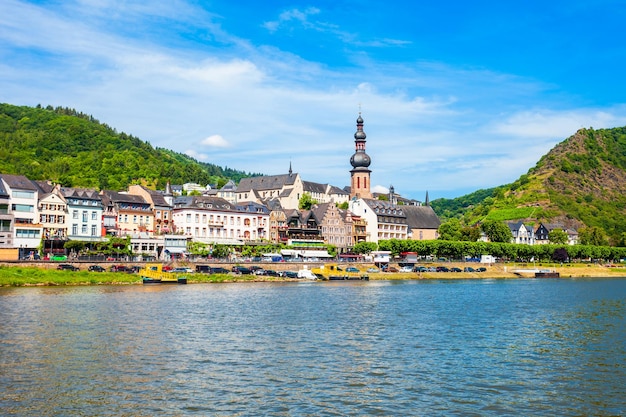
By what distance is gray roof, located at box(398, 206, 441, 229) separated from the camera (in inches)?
7397

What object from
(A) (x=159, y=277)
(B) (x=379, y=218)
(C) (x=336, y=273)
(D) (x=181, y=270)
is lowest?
(C) (x=336, y=273)

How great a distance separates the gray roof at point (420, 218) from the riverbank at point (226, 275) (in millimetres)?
36307

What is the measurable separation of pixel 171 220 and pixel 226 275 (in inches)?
1395

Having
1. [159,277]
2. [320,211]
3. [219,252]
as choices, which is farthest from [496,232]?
[159,277]

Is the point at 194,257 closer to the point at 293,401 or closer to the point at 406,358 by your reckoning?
the point at 406,358

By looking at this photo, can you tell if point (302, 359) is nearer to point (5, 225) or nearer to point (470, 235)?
point (5, 225)

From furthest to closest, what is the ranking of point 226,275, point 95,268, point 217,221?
1. point 217,221
2. point 226,275
3. point 95,268

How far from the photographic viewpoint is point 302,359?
114 ft

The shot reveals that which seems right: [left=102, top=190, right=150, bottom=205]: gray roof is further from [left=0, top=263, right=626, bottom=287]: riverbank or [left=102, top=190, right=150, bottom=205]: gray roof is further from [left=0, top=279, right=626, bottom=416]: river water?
[left=0, top=279, right=626, bottom=416]: river water

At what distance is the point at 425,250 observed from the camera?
149875 millimetres

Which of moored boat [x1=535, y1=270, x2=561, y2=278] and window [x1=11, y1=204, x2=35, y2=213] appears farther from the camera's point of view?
moored boat [x1=535, y1=270, x2=561, y2=278]

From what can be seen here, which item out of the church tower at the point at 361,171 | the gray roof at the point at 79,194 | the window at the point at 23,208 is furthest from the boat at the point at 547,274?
the window at the point at 23,208

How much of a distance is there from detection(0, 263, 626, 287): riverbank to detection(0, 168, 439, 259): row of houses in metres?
13.1

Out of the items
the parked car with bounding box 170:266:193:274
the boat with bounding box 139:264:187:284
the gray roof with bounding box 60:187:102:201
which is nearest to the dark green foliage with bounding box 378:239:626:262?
the parked car with bounding box 170:266:193:274
